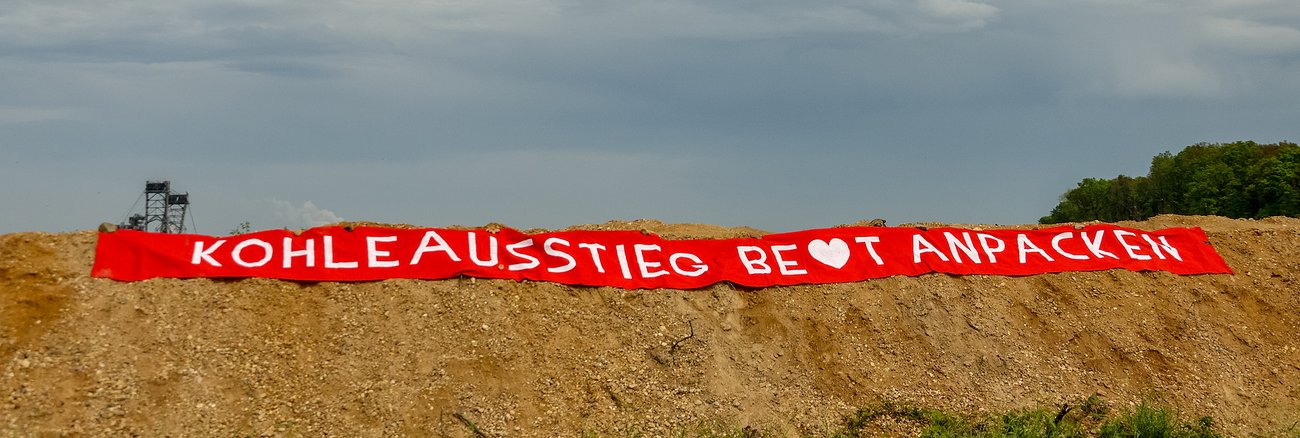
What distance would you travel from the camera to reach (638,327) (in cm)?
1347

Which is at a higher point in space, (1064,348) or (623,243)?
(623,243)

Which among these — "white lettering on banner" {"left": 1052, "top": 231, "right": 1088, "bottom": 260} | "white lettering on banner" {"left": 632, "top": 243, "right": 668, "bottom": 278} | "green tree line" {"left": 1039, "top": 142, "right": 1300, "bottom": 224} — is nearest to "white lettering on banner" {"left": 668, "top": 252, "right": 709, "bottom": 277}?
"white lettering on banner" {"left": 632, "top": 243, "right": 668, "bottom": 278}

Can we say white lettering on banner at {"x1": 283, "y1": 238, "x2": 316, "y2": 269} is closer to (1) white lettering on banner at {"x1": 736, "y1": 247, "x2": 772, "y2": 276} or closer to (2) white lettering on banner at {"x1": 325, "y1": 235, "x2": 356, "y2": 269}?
(2) white lettering on banner at {"x1": 325, "y1": 235, "x2": 356, "y2": 269}

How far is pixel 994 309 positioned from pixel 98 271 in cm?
1244

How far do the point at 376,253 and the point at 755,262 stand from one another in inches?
219

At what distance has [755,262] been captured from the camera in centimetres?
1538

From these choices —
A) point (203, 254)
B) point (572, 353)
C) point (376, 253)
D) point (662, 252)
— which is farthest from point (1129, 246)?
point (203, 254)

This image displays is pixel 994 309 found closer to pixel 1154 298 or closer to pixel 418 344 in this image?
pixel 1154 298

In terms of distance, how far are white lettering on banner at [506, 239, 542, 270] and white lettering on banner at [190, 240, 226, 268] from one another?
3.88m

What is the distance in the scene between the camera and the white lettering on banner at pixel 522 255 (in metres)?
14.3

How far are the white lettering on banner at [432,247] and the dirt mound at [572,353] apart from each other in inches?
22.3

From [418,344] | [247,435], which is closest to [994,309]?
[418,344]

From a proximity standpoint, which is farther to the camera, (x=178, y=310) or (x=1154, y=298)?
(x=1154, y=298)

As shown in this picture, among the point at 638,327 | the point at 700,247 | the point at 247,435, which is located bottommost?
the point at 247,435
